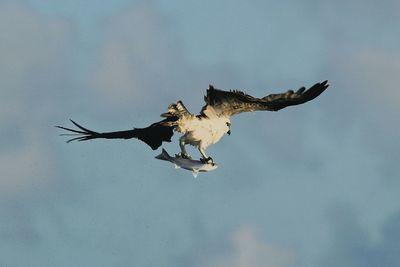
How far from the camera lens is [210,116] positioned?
118m

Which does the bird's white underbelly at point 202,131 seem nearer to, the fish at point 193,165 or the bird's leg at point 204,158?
the bird's leg at point 204,158

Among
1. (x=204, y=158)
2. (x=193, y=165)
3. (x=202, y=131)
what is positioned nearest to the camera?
(x=193, y=165)

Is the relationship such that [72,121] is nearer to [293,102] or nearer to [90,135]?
[90,135]

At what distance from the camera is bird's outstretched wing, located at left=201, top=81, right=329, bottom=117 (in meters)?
117

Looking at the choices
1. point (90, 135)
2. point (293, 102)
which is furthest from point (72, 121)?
point (293, 102)

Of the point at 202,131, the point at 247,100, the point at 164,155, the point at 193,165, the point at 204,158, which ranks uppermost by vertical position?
the point at 247,100

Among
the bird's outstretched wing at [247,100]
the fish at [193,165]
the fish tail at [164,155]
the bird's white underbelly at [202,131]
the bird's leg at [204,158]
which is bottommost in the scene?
the fish at [193,165]

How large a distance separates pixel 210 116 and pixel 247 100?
7.65ft

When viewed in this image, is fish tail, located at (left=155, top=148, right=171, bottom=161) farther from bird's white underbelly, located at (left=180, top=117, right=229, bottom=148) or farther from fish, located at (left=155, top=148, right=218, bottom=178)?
bird's white underbelly, located at (left=180, top=117, right=229, bottom=148)

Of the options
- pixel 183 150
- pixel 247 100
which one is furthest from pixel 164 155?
pixel 247 100

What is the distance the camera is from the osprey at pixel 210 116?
116 meters

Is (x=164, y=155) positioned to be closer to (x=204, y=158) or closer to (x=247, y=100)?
(x=204, y=158)

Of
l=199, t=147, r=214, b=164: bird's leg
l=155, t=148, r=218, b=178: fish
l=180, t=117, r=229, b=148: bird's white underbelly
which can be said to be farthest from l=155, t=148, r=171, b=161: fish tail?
l=199, t=147, r=214, b=164: bird's leg

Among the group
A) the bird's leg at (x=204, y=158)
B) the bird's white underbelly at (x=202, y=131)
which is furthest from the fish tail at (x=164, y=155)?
the bird's leg at (x=204, y=158)
